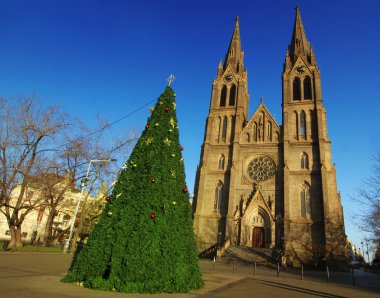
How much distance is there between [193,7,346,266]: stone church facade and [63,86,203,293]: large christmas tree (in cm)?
2357

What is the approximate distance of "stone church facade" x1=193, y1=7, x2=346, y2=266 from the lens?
94.9ft

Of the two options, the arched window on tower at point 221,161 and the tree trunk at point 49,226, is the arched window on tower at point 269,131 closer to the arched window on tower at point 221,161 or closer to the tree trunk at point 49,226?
the arched window on tower at point 221,161

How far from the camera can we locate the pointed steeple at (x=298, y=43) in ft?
A: 136

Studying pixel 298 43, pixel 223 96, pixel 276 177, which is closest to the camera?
pixel 276 177

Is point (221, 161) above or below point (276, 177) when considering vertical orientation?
above

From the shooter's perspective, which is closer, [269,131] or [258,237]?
[258,237]

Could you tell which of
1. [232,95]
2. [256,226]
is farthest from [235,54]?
[256,226]

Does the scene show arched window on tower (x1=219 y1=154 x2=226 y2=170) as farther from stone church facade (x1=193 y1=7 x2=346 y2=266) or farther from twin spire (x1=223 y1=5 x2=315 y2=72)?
twin spire (x1=223 y1=5 x2=315 y2=72)

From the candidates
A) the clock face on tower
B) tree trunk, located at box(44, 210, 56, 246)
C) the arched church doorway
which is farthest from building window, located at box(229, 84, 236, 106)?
tree trunk, located at box(44, 210, 56, 246)

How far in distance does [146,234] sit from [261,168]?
96.6 feet

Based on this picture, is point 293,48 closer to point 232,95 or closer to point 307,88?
point 307,88

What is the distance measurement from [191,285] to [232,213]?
996 inches

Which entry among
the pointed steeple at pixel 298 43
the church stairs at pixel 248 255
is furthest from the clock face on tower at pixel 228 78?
the church stairs at pixel 248 255

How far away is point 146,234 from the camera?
704cm
